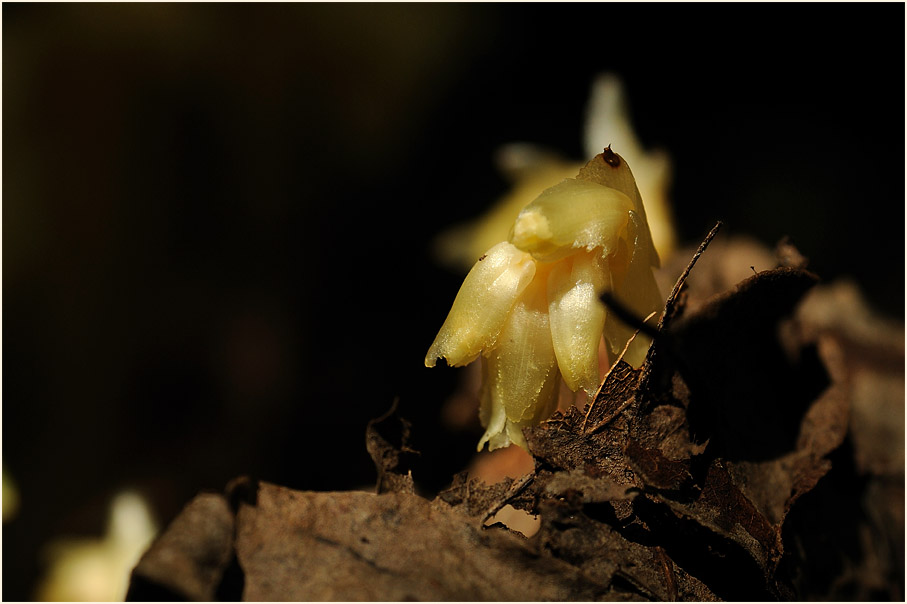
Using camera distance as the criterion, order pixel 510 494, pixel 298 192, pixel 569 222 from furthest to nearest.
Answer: pixel 298 192 < pixel 569 222 < pixel 510 494

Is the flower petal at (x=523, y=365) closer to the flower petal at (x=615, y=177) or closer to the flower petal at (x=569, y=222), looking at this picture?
the flower petal at (x=569, y=222)

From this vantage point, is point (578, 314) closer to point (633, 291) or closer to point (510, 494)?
point (633, 291)

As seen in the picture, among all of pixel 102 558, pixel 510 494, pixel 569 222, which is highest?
pixel 569 222

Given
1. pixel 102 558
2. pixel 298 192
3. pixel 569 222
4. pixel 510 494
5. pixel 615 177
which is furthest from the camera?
pixel 298 192

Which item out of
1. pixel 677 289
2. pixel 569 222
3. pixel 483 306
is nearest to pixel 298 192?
pixel 483 306

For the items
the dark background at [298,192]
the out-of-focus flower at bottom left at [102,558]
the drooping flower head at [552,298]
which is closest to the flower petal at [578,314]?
the drooping flower head at [552,298]

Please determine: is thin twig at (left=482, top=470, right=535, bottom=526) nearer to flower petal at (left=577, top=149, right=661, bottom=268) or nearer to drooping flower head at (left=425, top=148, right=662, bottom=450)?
drooping flower head at (left=425, top=148, right=662, bottom=450)

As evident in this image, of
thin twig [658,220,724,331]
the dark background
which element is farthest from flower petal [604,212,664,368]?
the dark background

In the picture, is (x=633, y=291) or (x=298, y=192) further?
(x=298, y=192)
